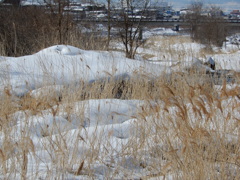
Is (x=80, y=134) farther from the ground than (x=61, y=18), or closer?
closer

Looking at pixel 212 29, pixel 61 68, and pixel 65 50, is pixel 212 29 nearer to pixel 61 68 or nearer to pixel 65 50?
pixel 65 50

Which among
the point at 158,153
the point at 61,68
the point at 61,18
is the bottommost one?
the point at 158,153

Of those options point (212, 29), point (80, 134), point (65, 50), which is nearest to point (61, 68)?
point (65, 50)

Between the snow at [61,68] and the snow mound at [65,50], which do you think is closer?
the snow at [61,68]

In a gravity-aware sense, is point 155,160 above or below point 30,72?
below

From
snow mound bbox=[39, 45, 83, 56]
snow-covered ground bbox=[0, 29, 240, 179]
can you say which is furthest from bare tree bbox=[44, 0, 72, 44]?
snow-covered ground bbox=[0, 29, 240, 179]

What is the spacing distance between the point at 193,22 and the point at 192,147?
26.7 metres

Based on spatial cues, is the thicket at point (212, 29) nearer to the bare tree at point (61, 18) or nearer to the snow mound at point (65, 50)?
the bare tree at point (61, 18)

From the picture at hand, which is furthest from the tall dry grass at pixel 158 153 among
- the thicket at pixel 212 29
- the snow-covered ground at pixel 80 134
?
the thicket at pixel 212 29

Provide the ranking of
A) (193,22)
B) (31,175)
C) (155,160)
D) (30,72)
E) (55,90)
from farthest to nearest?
(193,22), (30,72), (55,90), (155,160), (31,175)

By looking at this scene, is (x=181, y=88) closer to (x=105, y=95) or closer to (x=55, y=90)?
(x=105, y=95)

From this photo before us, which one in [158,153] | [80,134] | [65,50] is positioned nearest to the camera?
[158,153]

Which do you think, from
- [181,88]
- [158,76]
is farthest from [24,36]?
[181,88]

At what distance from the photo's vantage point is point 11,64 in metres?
5.37
